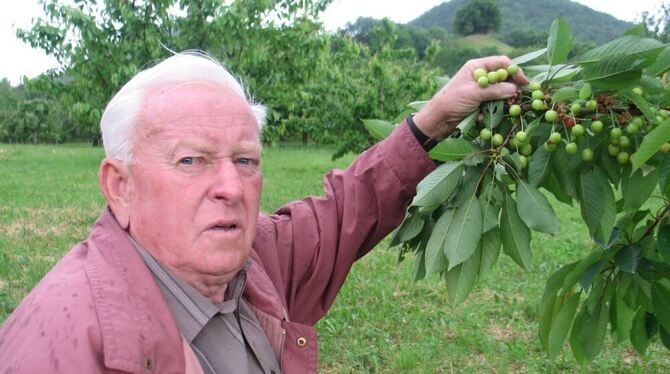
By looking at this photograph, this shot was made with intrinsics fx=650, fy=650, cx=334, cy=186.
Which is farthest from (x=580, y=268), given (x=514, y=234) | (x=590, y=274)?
(x=514, y=234)

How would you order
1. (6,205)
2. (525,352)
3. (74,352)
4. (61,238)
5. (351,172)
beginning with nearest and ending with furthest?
(74,352) < (351,172) < (525,352) < (61,238) < (6,205)

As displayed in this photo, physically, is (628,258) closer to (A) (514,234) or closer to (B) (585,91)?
(A) (514,234)

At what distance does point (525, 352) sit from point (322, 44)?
6.60 m

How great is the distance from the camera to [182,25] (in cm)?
888

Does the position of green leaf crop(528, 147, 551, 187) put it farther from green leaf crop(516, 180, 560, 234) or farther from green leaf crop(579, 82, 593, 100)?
green leaf crop(579, 82, 593, 100)

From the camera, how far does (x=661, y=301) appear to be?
1.72m

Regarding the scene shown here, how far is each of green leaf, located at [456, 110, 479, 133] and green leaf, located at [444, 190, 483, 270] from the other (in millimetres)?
154

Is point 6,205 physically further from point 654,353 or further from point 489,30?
point 489,30

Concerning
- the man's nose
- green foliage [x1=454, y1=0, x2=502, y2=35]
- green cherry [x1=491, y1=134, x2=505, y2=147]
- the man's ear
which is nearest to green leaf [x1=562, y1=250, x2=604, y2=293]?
green cherry [x1=491, y1=134, x2=505, y2=147]

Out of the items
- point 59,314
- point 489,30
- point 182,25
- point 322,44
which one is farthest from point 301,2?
point 489,30

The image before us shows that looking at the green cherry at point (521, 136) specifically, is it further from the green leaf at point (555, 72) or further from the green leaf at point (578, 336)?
the green leaf at point (578, 336)

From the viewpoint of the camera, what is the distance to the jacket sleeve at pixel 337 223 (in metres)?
1.75

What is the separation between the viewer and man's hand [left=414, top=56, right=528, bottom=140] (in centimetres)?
155

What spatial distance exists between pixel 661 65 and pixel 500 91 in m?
0.35
